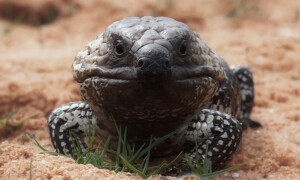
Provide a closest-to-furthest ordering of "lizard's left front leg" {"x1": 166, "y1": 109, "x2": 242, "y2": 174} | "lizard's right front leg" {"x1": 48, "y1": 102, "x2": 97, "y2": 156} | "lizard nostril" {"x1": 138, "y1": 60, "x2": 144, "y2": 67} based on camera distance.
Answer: "lizard nostril" {"x1": 138, "y1": 60, "x2": 144, "y2": 67} < "lizard's left front leg" {"x1": 166, "y1": 109, "x2": 242, "y2": 174} < "lizard's right front leg" {"x1": 48, "y1": 102, "x2": 97, "y2": 156}

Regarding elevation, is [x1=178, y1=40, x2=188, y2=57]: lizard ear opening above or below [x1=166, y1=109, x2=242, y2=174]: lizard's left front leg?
above

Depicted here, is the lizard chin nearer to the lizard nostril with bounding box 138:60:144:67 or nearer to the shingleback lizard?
the shingleback lizard

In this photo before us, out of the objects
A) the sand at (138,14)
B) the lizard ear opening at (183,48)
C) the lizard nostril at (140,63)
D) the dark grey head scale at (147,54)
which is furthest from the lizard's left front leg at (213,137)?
the lizard nostril at (140,63)

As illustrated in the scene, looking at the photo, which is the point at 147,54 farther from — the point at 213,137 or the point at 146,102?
the point at 213,137

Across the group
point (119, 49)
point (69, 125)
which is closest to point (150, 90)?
point (119, 49)

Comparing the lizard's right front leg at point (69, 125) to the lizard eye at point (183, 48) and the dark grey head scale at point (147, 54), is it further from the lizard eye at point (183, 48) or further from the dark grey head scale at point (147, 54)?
the lizard eye at point (183, 48)

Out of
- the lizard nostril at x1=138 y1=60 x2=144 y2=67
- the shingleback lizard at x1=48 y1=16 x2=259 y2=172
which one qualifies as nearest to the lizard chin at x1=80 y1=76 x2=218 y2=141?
the shingleback lizard at x1=48 y1=16 x2=259 y2=172

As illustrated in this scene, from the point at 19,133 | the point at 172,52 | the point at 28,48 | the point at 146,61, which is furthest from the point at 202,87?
the point at 28,48
